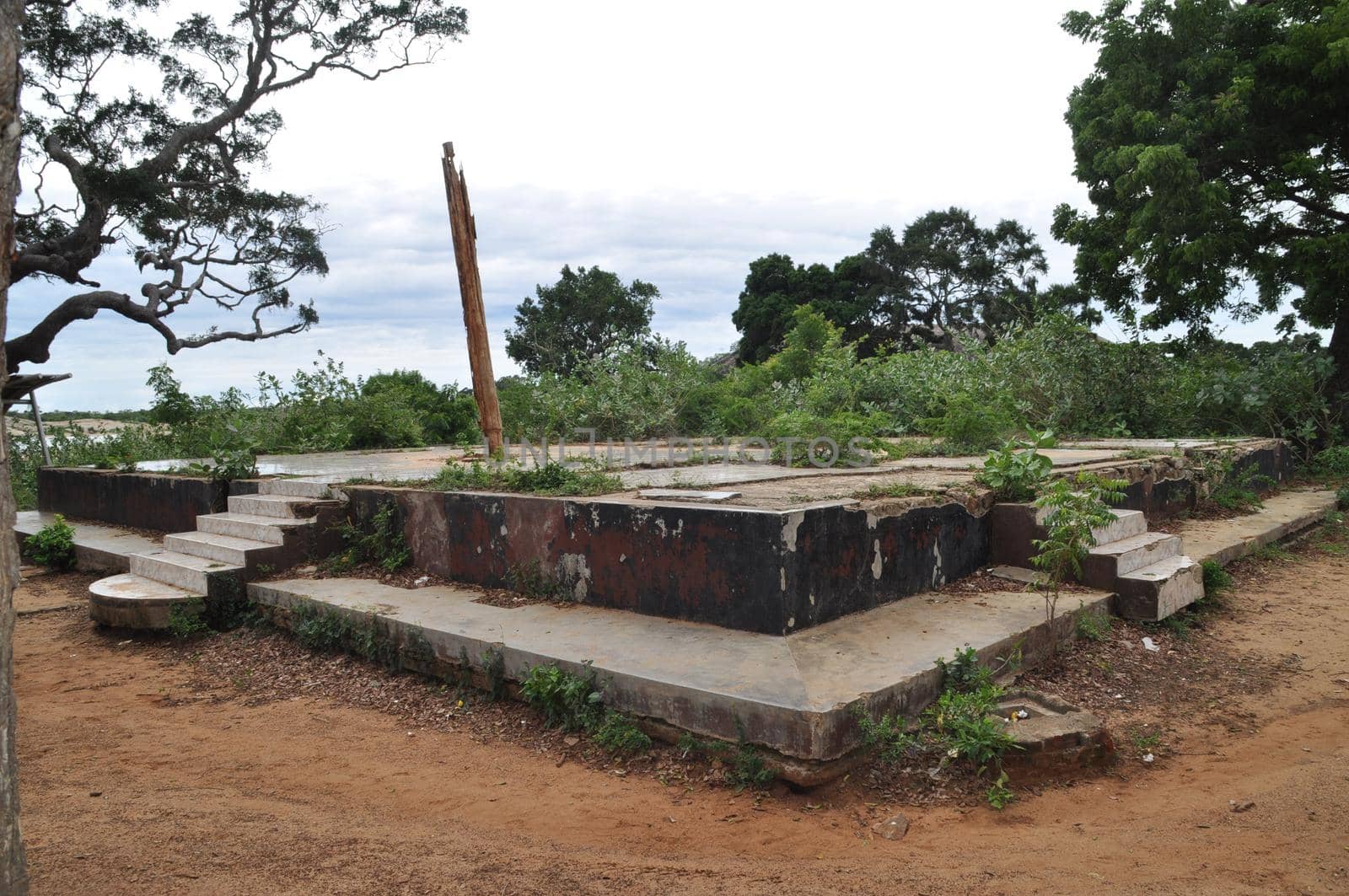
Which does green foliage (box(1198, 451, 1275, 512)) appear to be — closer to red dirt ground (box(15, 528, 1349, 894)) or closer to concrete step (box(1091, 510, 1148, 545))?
concrete step (box(1091, 510, 1148, 545))

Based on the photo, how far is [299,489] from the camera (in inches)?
204

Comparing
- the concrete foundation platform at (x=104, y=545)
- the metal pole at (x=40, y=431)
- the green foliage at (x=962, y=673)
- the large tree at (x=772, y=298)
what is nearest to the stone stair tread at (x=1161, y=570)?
the green foliage at (x=962, y=673)

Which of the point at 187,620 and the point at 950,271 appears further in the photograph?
the point at 950,271

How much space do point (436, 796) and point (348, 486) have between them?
280 centimetres

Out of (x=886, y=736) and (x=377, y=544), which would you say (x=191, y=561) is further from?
(x=886, y=736)

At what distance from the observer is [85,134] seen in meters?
15.7

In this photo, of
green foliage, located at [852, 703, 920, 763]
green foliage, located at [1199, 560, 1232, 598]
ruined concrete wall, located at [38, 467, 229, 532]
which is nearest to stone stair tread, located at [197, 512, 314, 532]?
ruined concrete wall, located at [38, 467, 229, 532]

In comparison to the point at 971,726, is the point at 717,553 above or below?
above

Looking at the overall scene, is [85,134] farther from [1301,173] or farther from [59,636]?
[1301,173]

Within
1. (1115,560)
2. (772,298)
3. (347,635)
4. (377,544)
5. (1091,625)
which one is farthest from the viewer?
(772,298)

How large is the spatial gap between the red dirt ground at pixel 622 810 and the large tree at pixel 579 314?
25084 millimetres

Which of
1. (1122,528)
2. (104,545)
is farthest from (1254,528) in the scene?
(104,545)

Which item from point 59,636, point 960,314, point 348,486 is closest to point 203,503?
point 59,636

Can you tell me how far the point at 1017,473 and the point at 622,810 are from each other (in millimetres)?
2504
